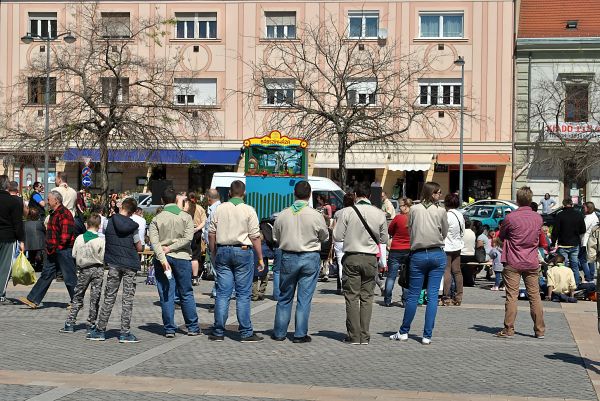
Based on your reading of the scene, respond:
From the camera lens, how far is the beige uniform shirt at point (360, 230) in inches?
490

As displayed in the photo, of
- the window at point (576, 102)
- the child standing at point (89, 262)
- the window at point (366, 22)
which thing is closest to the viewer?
the child standing at point (89, 262)

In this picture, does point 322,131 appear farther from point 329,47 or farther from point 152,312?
point 152,312

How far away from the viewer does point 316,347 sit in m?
12.1

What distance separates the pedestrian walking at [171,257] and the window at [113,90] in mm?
24567

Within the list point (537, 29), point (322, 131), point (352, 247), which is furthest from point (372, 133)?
point (352, 247)

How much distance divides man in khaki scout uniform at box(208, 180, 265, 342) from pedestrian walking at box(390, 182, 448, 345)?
1809 millimetres

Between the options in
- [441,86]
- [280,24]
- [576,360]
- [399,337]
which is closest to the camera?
[576,360]

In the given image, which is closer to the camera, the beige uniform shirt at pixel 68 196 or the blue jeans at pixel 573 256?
the beige uniform shirt at pixel 68 196

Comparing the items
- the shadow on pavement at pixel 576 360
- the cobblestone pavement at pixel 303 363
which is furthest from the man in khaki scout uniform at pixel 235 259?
the shadow on pavement at pixel 576 360

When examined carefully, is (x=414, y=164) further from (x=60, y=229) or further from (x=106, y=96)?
(x=60, y=229)

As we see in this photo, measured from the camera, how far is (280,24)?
44.6 meters

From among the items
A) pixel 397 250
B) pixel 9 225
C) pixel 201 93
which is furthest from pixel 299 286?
pixel 201 93

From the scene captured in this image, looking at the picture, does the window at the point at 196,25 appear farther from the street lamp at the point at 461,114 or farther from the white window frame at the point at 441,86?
the street lamp at the point at 461,114

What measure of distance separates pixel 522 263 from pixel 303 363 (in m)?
3.58
